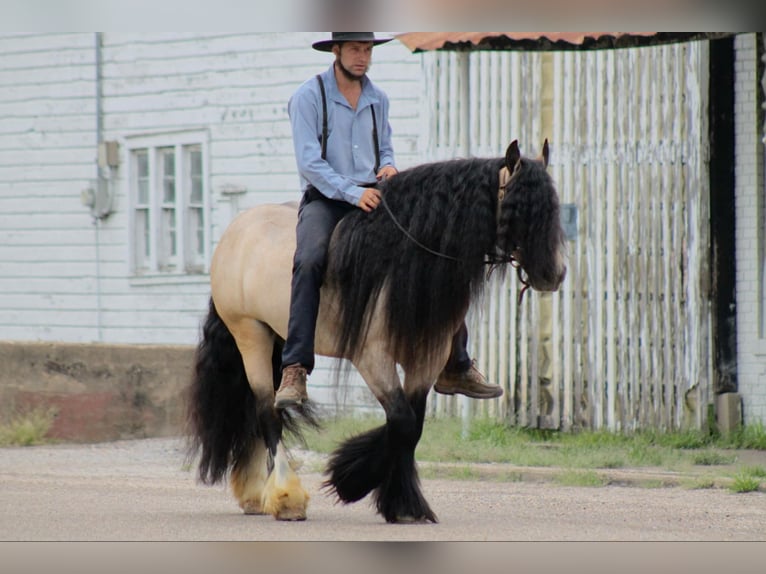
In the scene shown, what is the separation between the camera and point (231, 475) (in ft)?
29.7

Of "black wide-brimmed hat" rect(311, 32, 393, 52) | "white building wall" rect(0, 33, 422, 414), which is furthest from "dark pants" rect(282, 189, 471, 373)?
"white building wall" rect(0, 33, 422, 414)

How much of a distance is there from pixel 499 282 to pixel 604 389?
5678 millimetres

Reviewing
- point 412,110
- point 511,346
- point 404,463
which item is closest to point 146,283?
point 412,110

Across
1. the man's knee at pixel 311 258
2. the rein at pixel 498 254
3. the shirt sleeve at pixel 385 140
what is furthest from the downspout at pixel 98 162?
the rein at pixel 498 254

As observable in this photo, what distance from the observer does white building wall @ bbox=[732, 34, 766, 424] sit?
13414mm

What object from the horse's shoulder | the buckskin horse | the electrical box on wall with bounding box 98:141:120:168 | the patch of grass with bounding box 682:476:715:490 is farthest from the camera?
the electrical box on wall with bounding box 98:141:120:168

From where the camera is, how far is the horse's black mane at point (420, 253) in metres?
7.76

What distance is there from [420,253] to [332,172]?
2.40 feet

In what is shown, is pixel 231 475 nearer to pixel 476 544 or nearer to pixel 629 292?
pixel 476 544

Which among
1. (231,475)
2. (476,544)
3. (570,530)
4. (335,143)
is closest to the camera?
(476,544)

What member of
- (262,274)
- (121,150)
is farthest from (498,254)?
(121,150)

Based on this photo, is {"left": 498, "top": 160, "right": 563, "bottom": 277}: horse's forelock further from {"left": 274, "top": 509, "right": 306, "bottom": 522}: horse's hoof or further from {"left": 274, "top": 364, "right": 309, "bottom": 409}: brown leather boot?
{"left": 274, "top": 509, "right": 306, "bottom": 522}: horse's hoof

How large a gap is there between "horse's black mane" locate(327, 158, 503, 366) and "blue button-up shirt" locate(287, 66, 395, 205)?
0.26m

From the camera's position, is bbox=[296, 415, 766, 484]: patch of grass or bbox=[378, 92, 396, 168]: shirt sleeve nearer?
bbox=[378, 92, 396, 168]: shirt sleeve
